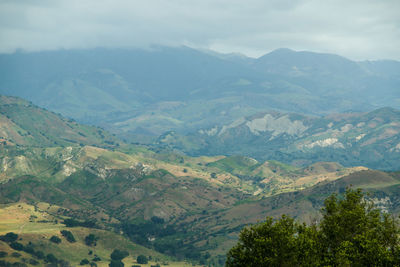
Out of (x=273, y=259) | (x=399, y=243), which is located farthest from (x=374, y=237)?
(x=273, y=259)

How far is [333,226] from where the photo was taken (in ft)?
286

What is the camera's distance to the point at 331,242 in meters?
86.8

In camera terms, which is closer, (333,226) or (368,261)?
(368,261)

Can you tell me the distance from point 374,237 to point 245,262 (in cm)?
2250

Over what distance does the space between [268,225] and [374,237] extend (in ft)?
59.4

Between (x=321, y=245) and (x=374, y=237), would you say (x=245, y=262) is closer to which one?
(x=321, y=245)

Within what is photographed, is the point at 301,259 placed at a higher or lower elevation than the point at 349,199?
lower

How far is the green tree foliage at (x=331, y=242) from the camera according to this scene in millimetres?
76625

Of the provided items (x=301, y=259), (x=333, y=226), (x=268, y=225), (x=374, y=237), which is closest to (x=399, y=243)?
(x=374, y=237)

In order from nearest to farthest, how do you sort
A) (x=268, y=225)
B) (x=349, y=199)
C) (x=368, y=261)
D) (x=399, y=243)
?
(x=368, y=261) → (x=399, y=243) → (x=268, y=225) → (x=349, y=199)

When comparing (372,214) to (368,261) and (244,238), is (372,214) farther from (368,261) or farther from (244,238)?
(244,238)

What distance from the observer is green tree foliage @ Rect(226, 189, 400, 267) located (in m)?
76.6

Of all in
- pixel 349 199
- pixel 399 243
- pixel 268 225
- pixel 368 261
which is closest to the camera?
pixel 368 261

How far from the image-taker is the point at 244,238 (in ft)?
290
